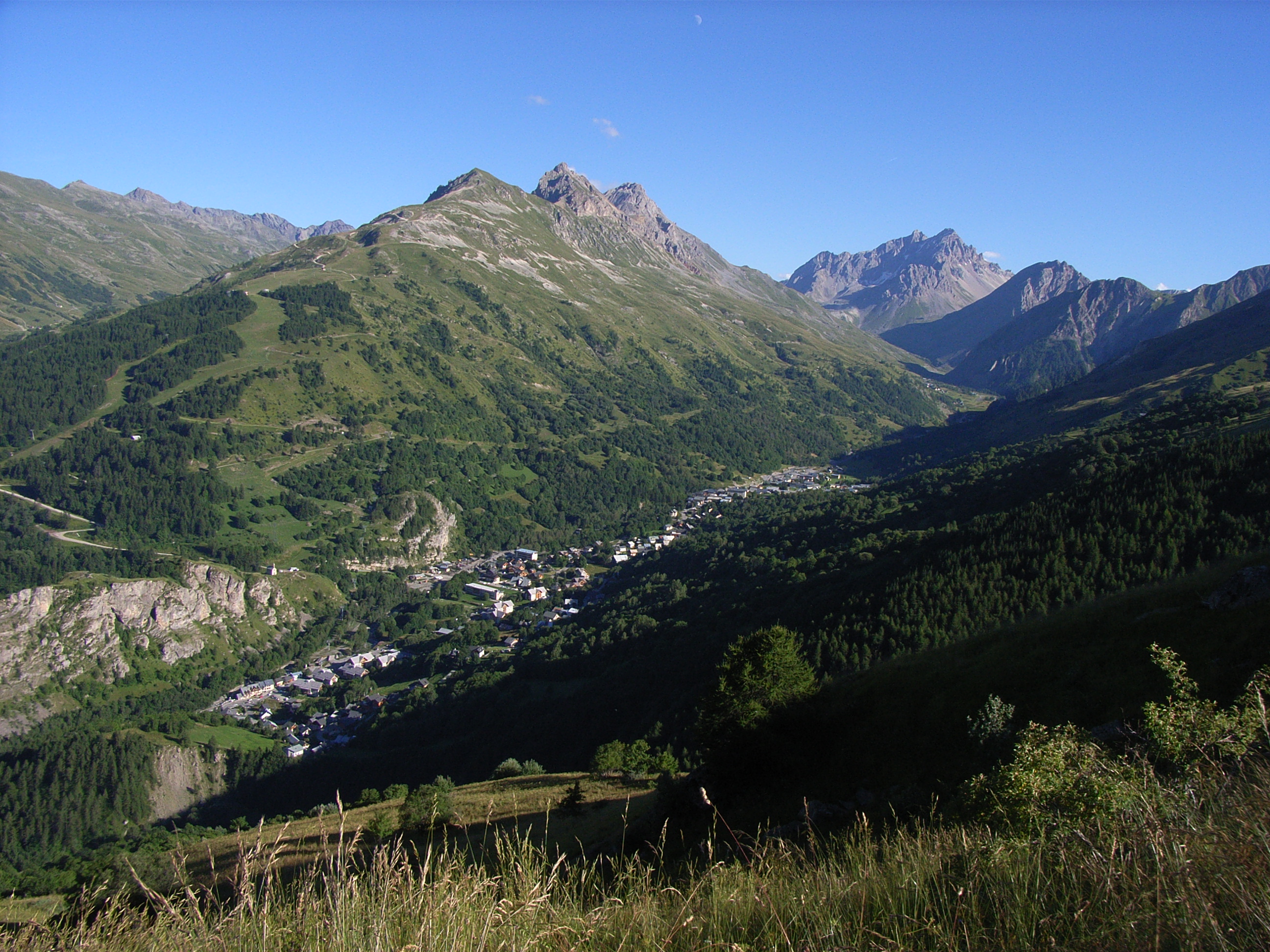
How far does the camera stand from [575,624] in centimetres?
10631

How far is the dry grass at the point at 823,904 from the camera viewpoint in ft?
10.6

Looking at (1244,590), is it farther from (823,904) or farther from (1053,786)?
(823,904)

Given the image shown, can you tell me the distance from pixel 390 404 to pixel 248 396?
122 feet

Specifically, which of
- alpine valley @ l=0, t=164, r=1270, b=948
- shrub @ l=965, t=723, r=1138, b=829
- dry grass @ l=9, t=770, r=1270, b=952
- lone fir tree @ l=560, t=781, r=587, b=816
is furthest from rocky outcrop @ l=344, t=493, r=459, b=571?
dry grass @ l=9, t=770, r=1270, b=952

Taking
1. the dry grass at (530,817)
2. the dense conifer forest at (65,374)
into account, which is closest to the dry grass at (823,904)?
the dry grass at (530,817)

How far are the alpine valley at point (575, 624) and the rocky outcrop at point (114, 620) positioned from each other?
1.48ft

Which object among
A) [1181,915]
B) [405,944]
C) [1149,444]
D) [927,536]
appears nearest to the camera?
[1181,915]

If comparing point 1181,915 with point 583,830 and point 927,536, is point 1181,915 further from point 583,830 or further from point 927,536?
point 927,536

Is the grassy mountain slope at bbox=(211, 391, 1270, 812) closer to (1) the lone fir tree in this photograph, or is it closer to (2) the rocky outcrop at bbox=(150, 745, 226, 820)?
(2) the rocky outcrop at bbox=(150, 745, 226, 820)

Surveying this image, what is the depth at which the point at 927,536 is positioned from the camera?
235 ft

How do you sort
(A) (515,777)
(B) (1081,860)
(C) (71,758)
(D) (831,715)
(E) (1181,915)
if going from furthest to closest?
(C) (71,758) < (A) (515,777) < (D) (831,715) < (B) (1081,860) < (E) (1181,915)

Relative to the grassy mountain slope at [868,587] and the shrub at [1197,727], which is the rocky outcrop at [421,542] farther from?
the shrub at [1197,727]

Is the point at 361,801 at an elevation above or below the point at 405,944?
below

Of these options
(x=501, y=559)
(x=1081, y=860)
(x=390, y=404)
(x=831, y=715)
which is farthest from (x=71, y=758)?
(x=390, y=404)
